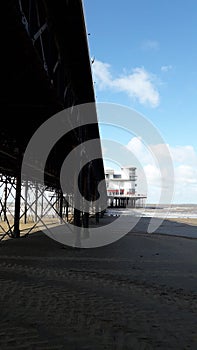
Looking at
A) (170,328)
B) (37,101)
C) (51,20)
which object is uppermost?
(51,20)

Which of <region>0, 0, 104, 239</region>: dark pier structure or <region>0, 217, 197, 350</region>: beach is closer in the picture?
<region>0, 217, 197, 350</region>: beach

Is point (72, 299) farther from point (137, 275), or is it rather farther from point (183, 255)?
point (183, 255)

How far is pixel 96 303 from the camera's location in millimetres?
6582

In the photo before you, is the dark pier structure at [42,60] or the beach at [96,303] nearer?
the beach at [96,303]

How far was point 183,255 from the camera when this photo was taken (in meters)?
13.9

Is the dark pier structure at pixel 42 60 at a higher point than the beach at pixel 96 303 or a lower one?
higher

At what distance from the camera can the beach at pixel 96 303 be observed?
4.79 m

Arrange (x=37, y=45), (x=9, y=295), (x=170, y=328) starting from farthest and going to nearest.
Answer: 1. (x=9, y=295)
2. (x=37, y=45)
3. (x=170, y=328)

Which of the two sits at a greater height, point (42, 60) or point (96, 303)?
point (42, 60)

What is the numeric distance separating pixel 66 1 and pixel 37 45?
2.92 feet

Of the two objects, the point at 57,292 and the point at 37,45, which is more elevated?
the point at 37,45

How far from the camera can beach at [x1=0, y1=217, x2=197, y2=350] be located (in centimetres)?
479

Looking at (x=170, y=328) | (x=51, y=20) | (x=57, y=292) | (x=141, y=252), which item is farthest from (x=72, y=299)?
(x=141, y=252)

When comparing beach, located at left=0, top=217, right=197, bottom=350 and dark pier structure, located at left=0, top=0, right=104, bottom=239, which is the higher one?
dark pier structure, located at left=0, top=0, right=104, bottom=239
